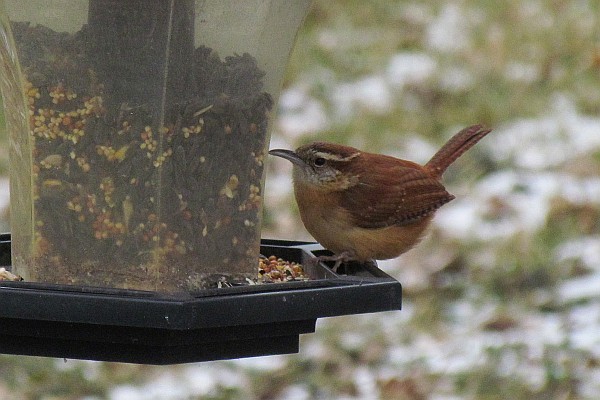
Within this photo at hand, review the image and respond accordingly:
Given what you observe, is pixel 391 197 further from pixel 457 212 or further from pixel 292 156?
→ pixel 457 212

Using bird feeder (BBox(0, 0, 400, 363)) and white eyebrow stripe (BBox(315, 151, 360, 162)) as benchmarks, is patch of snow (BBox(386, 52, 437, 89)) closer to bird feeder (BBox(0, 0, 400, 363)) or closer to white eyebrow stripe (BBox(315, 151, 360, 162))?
white eyebrow stripe (BBox(315, 151, 360, 162))

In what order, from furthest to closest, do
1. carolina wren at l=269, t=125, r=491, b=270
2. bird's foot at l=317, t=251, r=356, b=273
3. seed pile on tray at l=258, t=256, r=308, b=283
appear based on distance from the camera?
carolina wren at l=269, t=125, r=491, b=270 → bird's foot at l=317, t=251, r=356, b=273 → seed pile on tray at l=258, t=256, r=308, b=283

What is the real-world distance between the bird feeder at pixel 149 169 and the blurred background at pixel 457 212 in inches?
113

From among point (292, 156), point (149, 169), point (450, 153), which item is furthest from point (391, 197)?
point (149, 169)

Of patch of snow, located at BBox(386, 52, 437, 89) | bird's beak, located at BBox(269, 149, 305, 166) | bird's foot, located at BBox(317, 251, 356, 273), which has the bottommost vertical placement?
bird's foot, located at BBox(317, 251, 356, 273)

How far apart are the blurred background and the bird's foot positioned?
7.63ft

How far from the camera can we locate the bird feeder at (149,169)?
3.57 m

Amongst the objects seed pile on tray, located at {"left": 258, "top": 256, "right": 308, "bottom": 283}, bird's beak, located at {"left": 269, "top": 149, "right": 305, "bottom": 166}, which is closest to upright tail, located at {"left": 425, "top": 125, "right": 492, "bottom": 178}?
bird's beak, located at {"left": 269, "top": 149, "right": 305, "bottom": 166}

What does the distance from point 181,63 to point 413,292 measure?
4.45 meters

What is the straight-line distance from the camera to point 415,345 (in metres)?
7.29

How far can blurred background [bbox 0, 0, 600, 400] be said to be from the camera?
688 centimetres

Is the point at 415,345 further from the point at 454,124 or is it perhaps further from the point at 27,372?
the point at 454,124

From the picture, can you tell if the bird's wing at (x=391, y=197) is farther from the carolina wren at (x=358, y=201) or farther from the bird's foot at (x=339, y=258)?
the bird's foot at (x=339, y=258)

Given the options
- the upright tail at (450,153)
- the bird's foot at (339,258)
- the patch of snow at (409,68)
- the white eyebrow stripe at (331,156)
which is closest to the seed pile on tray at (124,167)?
the bird's foot at (339,258)
